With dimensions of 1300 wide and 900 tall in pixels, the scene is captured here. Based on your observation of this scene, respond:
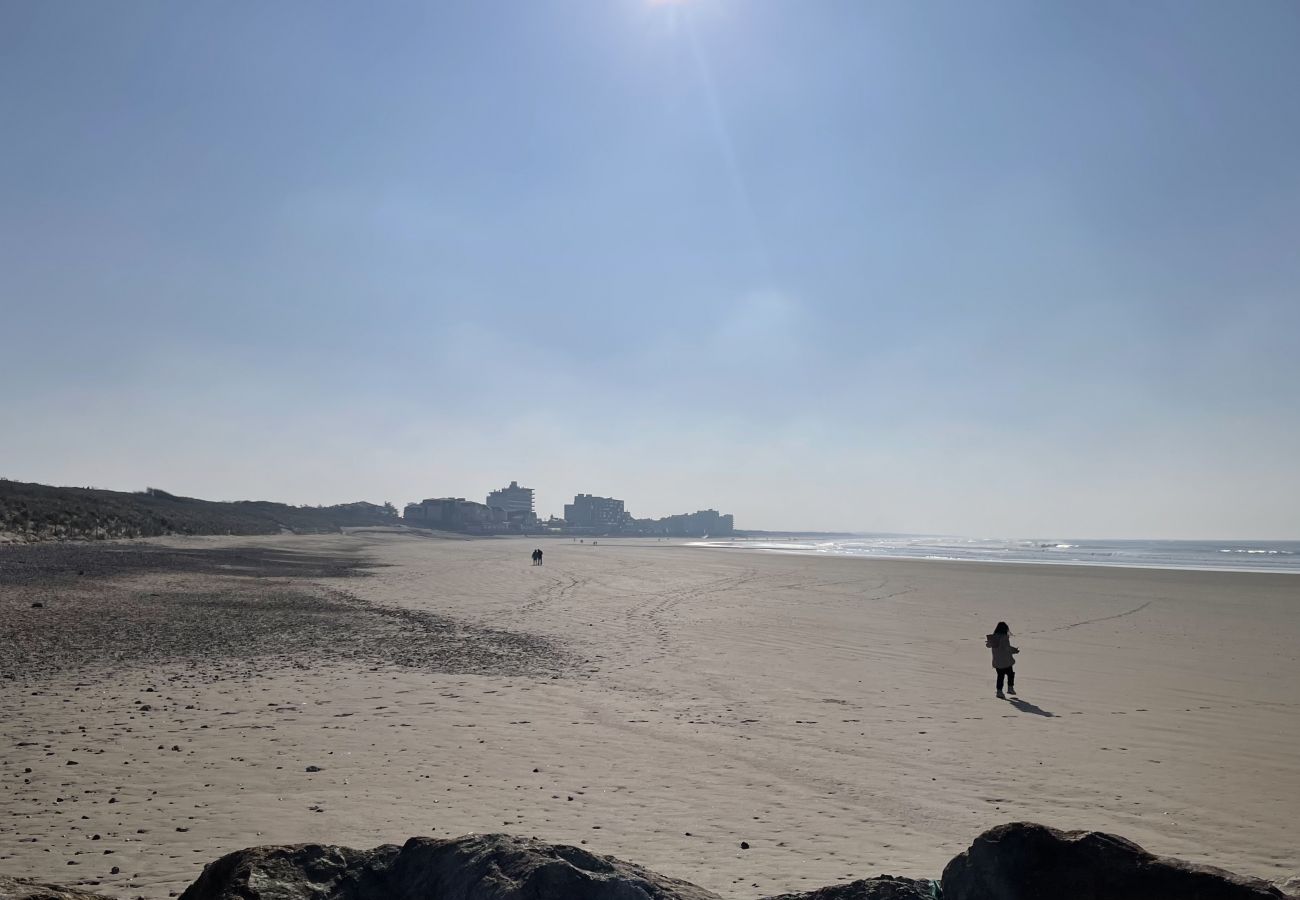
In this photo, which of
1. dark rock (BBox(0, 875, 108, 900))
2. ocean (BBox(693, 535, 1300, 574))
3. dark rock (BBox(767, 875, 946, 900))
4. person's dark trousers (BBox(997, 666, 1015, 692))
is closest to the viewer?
dark rock (BBox(0, 875, 108, 900))

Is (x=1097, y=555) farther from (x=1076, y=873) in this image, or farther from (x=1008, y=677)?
(x=1076, y=873)

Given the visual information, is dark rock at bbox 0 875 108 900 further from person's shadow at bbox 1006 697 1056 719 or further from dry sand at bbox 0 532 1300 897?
person's shadow at bbox 1006 697 1056 719

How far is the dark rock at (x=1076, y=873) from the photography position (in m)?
3.14

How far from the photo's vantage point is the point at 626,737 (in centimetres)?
977

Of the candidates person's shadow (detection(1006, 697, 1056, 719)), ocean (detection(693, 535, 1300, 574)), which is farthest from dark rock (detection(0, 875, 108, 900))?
ocean (detection(693, 535, 1300, 574))

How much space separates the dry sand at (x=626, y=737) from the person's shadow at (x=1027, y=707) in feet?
0.57

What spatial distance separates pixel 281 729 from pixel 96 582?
19.4 meters

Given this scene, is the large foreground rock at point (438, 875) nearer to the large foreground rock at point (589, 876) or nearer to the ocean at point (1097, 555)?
Answer: the large foreground rock at point (589, 876)

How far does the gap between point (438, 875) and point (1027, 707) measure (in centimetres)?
1121

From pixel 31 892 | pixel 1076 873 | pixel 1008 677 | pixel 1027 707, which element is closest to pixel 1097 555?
pixel 1008 677

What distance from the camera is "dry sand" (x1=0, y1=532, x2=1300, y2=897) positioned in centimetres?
646

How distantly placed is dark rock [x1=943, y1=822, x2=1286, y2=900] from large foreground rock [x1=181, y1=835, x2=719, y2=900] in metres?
1.20

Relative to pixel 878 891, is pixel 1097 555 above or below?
above

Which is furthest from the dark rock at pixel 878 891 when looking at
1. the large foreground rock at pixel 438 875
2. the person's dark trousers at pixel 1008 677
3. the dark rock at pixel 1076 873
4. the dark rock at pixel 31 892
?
the person's dark trousers at pixel 1008 677
